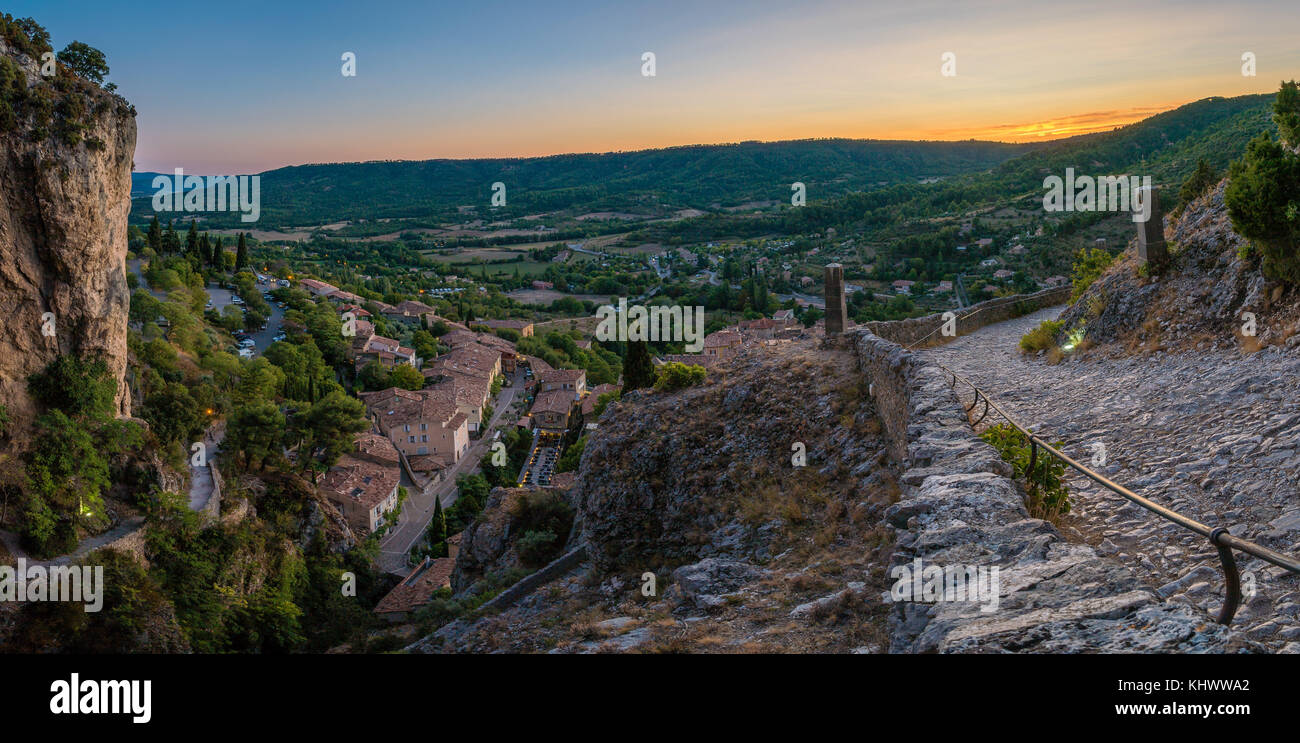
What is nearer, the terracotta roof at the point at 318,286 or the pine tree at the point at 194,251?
the pine tree at the point at 194,251

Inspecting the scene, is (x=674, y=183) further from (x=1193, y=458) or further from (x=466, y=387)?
(x=1193, y=458)

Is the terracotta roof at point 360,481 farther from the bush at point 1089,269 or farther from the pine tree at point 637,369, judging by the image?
the bush at point 1089,269

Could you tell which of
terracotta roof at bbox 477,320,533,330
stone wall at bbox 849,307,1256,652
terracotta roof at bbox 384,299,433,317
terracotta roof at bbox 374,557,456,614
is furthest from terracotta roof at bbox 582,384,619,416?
stone wall at bbox 849,307,1256,652

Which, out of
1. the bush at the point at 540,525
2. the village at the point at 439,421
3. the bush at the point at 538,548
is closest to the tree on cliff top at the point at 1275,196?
the village at the point at 439,421

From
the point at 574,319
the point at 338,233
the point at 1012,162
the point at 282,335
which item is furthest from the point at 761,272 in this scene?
the point at 338,233

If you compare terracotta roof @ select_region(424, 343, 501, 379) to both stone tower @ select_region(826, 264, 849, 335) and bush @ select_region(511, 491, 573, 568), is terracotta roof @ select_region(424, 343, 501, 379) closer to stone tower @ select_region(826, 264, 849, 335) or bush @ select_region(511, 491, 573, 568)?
bush @ select_region(511, 491, 573, 568)
